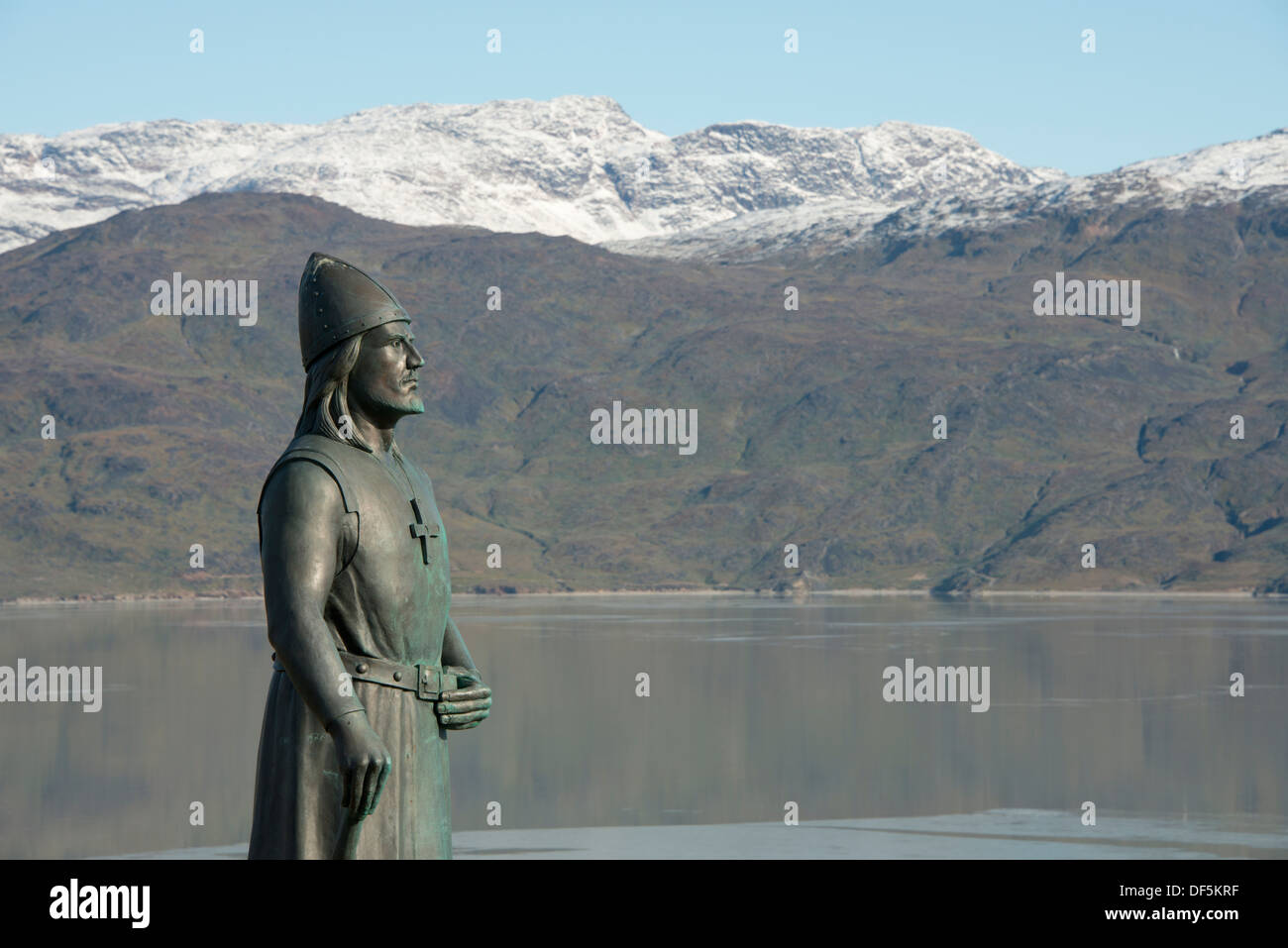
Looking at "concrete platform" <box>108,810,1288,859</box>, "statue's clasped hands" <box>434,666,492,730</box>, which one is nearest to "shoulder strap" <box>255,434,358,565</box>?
"statue's clasped hands" <box>434,666,492,730</box>

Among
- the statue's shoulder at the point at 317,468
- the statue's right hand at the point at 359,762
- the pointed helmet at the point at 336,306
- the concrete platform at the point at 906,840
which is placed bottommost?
the concrete platform at the point at 906,840

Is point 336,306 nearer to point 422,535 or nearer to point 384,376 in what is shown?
point 384,376

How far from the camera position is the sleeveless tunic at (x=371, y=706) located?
Result: 26.4 ft

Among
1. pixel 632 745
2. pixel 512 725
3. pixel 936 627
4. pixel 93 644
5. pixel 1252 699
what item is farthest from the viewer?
pixel 936 627

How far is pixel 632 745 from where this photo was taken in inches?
2373

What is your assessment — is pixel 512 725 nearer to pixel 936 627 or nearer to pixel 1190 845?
pixel 1190 845

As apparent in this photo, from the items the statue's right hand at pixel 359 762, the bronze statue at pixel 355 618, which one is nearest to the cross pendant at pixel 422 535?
the bronze statue at pixel 355 618

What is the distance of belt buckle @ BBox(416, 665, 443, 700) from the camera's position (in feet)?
27.1

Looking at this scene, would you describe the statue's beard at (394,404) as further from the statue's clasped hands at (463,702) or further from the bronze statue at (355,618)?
the statue's clasped hands at (463,702)

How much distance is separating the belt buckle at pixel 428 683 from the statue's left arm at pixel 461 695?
5 centimetres

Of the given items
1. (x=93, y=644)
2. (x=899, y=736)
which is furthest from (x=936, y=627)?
(x=899, y=736)

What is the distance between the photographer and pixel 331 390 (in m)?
8.59

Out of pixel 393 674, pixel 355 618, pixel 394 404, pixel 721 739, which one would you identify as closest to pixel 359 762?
pixel 393 674
